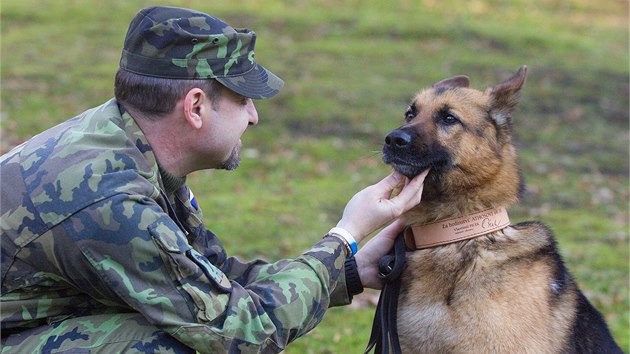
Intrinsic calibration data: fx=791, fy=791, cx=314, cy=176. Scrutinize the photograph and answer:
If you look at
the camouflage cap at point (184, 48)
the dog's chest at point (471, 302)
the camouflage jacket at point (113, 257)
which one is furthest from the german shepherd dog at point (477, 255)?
the camouflage cap at point (184, 48)

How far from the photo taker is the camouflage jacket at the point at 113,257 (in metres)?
2.68

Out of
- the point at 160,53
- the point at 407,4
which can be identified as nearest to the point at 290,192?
the point at 160,53

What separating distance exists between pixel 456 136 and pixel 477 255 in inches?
22.2

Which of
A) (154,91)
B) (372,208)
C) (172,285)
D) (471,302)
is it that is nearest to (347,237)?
(372,208)

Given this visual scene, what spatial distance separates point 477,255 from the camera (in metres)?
3.47

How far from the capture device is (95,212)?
104 inches

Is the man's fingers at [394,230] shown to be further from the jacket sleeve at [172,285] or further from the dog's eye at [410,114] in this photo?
the jacket sleeve at [172,285]

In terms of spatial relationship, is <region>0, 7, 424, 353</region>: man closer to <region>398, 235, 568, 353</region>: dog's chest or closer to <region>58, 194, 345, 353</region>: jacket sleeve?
<region>58, 194, 345, 353</region>: jacket sleeve

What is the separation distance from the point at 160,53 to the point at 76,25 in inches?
653

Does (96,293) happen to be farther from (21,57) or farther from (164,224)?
(21,57)

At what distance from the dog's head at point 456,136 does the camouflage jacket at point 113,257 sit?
76 cm

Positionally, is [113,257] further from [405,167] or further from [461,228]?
[461,228]

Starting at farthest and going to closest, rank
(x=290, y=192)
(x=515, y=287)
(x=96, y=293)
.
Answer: (x=290, y=192)
(x=515, y=287)
(x=96, y=293)

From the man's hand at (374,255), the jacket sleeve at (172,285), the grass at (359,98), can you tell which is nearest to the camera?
the jacket sleeve at (172,285)
